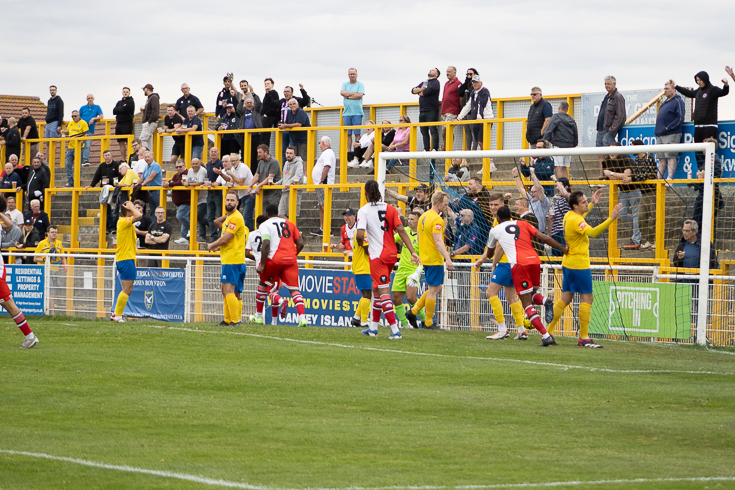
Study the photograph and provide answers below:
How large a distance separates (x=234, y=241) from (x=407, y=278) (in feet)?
10.5

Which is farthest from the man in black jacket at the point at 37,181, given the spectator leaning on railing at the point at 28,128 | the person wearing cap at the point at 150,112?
the person wearing cap at the point at 150,112

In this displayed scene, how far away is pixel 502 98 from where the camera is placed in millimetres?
25328

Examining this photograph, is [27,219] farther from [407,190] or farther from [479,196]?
[479,196]

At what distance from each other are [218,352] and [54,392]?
3276 mm

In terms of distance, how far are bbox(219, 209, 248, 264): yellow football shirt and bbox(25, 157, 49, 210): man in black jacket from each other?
1313 centimetres

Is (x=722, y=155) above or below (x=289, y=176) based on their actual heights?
above

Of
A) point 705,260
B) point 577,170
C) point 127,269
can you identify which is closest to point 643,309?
point 705,260

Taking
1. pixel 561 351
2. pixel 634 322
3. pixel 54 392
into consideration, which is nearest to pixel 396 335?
pixel 561 351

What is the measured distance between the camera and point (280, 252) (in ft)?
53.9

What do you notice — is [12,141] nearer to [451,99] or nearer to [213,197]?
[213,197]

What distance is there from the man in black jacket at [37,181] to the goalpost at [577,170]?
1080cm

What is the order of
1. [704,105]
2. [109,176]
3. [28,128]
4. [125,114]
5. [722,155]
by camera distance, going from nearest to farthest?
[704,105], [722,155], [109,176], [125,114], [28,128]

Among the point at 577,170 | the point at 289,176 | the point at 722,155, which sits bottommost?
the point at 289,176

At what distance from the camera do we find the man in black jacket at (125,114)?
91.9 feet
